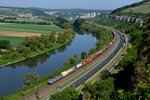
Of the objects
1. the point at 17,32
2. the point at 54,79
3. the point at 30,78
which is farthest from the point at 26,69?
the point at 17,32

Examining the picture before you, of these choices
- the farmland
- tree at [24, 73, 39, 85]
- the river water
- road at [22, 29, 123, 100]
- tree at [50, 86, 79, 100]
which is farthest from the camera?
the farmland

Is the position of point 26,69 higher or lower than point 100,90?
lower

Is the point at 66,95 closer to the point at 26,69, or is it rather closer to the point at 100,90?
the point at 100,90

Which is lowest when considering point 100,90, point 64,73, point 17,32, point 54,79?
point 17,32

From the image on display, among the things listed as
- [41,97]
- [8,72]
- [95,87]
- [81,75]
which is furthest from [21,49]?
[95,87]

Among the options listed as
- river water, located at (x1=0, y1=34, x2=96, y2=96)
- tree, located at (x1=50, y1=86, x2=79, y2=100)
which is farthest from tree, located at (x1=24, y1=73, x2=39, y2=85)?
tree, located at (x1=50, y1=86, x2=79, y2=100)

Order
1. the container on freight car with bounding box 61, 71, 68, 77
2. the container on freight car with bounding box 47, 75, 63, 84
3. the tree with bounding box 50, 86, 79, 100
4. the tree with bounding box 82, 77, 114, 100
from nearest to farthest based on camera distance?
the tree with bounding box 50, 86, 79, 100 < the tree with bounding box 82, 77, 114, 100 < the container on freight car with bounding box 47, 75, 63, 84 < the container on freight car with bounding box 61, 71, 68, 77

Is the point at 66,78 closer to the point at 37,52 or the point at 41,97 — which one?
the point at 41,97

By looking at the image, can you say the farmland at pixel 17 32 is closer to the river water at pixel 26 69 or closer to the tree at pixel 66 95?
the river water at pixel 26 69

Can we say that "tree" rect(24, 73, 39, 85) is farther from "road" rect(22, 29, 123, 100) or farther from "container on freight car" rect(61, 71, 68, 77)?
"container on freight car" rect(61, 71, 68, 77)

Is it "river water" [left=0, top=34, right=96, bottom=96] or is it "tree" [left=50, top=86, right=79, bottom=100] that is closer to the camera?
"tree" [left=50, top=86, right=79, bottom=100]

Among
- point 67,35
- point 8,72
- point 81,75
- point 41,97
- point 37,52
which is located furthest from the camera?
point 67,35
